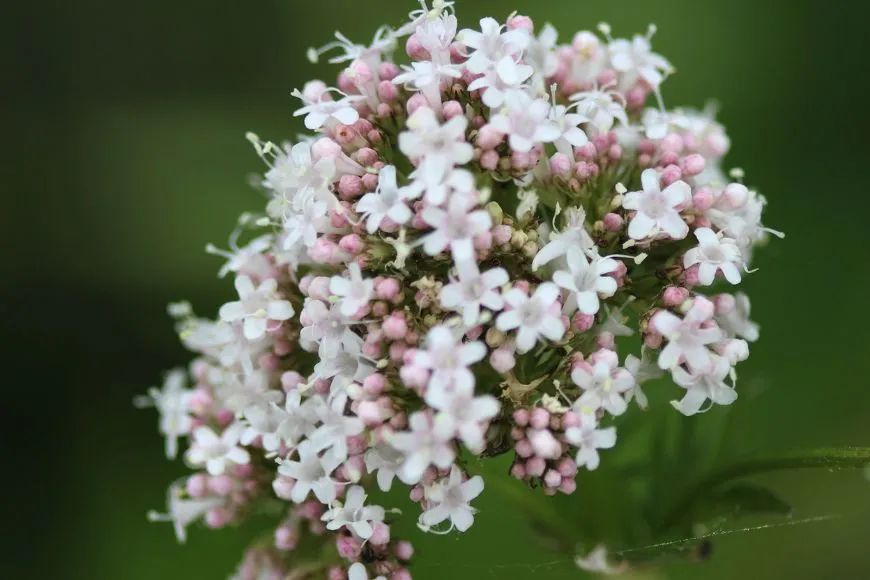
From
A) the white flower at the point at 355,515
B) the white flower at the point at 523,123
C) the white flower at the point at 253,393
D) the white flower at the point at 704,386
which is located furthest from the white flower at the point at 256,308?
the white flower at the point at 704,386

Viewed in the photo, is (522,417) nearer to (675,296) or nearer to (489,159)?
(675,296)

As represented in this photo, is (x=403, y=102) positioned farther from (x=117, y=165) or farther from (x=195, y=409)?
(x=117, y=165)

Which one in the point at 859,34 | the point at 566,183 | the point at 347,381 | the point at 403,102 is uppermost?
the point at 859,34

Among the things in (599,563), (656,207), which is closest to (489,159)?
Result: (656,207)

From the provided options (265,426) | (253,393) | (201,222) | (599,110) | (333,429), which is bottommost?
(333,429)

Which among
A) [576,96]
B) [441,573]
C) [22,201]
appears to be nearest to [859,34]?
[576,96]

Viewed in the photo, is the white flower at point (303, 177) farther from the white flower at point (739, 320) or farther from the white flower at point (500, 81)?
the white flower at point (739, 320)

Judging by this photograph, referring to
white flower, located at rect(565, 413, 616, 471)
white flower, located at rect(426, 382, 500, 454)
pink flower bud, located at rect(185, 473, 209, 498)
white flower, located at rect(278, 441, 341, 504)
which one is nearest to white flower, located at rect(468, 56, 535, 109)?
white flower, located at rect(426, 382, 500, 454)
